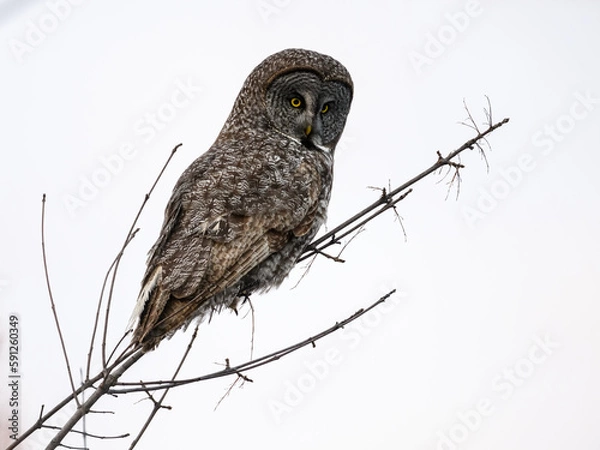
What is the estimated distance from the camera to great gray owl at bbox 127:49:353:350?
12.3ft

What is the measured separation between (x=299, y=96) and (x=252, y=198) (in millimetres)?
1101

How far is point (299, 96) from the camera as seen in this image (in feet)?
16.5

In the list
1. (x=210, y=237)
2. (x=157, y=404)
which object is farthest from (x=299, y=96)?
(x=157, y=404)

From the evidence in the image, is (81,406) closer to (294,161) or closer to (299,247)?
(299,247)

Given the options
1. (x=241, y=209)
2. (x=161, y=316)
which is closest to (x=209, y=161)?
(x=241, y=209)

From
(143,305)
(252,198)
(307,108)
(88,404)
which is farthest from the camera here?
(307,108)

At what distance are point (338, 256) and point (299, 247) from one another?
1.53 ft

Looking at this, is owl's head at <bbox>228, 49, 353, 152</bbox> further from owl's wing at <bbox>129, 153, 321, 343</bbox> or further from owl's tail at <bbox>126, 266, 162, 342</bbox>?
owl's tail at <bbox>126, 266, 162, 342</bbox>

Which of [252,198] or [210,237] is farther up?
[252,198]

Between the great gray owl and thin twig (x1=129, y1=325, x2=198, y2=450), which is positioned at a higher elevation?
Result: the great gray owl

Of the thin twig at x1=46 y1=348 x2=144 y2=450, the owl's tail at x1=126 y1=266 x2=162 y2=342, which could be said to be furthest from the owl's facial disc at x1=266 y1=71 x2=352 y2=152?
the thin twig at x1=46 y1=348 x2=144 y2=450

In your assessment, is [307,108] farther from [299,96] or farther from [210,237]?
[210,237]

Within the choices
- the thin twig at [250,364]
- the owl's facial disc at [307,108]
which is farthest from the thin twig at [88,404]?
the owl's facial disc at [307,108]

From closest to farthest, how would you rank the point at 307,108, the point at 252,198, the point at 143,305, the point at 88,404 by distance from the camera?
the point at 88,404 → the point at 143,305 → the point at 252,198 → the point at 307,108
